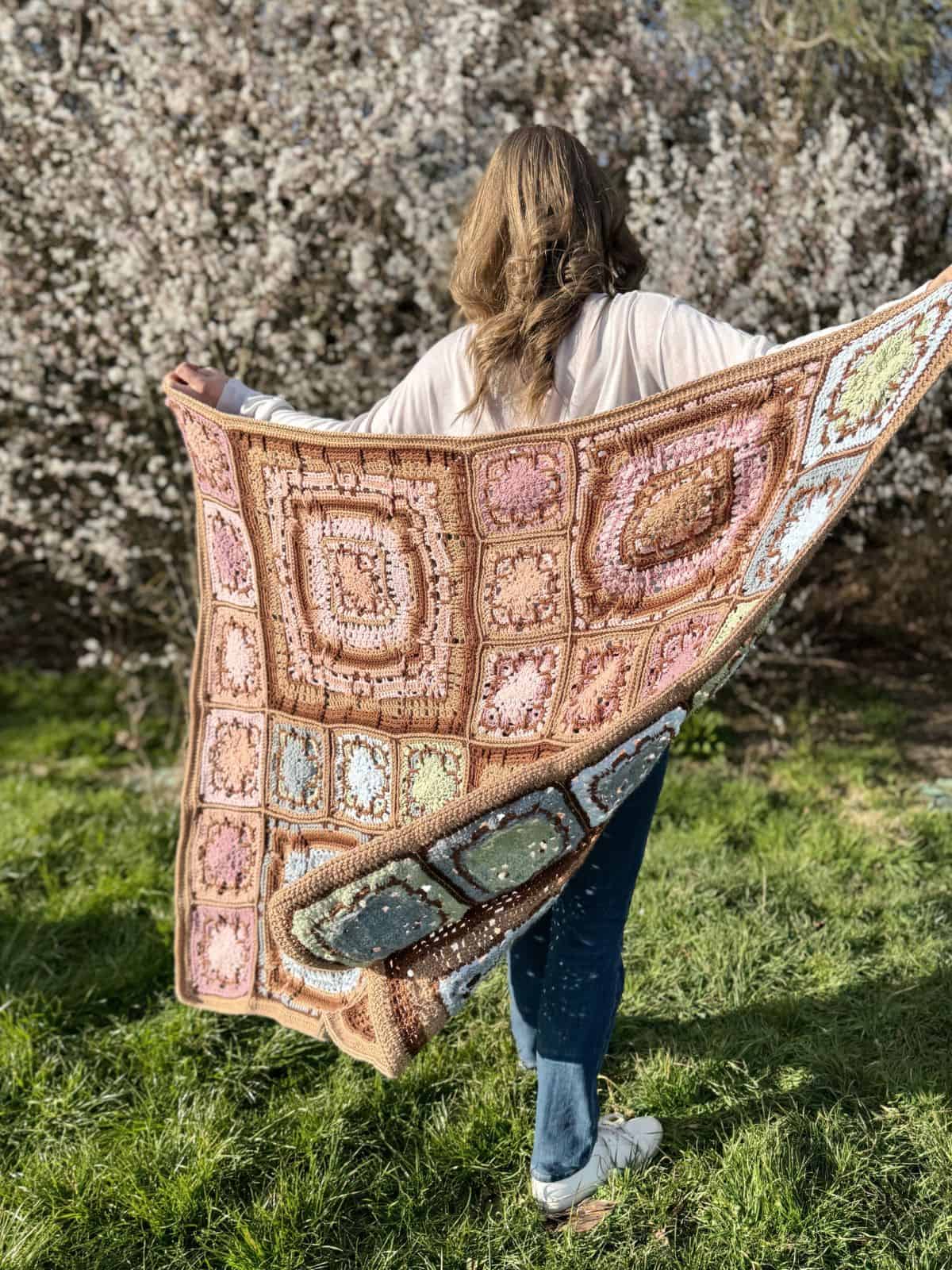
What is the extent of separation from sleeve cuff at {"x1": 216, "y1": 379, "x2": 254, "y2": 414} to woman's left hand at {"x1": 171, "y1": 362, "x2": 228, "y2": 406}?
0.01 meters

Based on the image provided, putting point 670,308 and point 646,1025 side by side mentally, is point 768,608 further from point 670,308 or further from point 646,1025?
point 646,1025

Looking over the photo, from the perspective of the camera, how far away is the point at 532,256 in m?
1.65

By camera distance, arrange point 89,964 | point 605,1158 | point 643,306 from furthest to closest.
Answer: point 89,964, point 605,1158, point 643,306

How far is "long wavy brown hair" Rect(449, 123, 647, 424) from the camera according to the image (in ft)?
5.39

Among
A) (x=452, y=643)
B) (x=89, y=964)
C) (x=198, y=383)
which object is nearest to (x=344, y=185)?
(x=198, y=383)

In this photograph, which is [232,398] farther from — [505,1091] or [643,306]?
[505,1091]

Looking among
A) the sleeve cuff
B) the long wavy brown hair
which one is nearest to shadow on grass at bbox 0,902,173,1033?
the sleeve cuff

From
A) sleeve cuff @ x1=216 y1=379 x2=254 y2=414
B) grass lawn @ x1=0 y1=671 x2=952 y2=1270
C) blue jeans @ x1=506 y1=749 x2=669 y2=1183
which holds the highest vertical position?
sleeve cuff @ x1=216 y1=379 x2=254 y2=414

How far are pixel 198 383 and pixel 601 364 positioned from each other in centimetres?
90

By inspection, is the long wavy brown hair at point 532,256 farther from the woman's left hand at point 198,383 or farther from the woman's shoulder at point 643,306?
the woman's left hand at point 198,383

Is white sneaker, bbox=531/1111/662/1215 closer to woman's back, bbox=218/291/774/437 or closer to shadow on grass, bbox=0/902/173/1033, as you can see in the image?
shadow on grass, bbox=0/902/173/1033

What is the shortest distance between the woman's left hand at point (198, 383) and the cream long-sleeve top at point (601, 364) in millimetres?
431

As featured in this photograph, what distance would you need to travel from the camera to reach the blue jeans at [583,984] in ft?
5.58

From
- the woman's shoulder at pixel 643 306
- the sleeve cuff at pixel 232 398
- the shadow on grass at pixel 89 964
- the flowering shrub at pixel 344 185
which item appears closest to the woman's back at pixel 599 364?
the woman's shoulder at pixel 643 306
